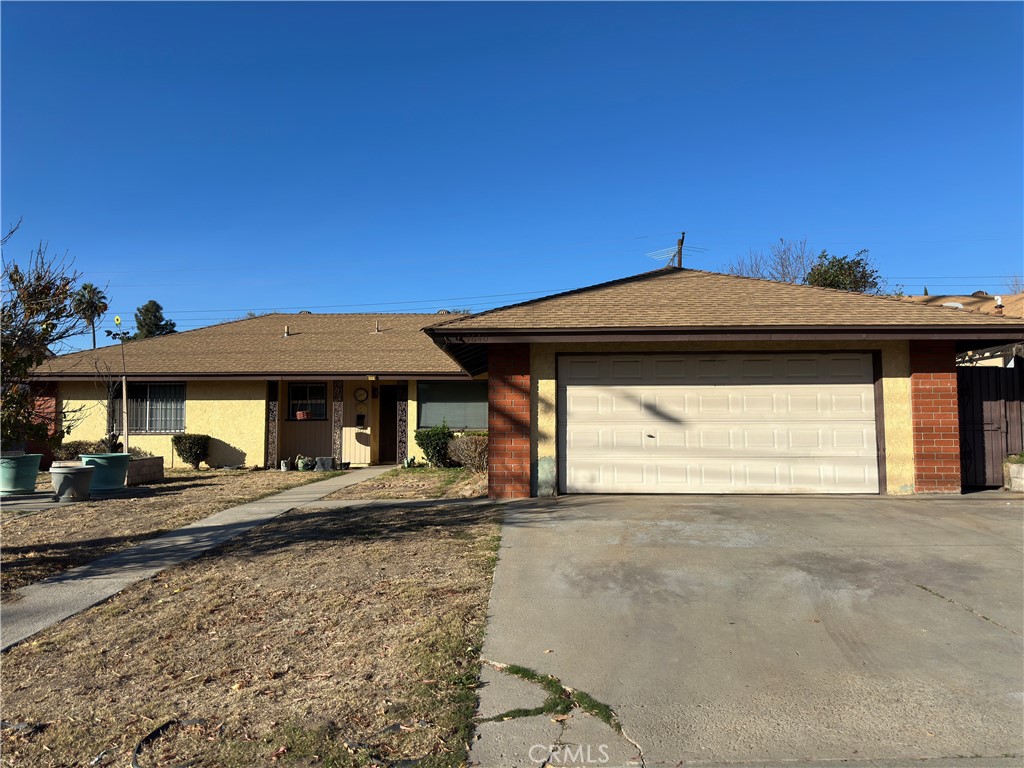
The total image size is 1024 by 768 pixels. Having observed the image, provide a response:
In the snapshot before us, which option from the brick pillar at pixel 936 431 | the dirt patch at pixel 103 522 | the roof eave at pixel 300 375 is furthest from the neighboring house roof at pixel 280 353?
the brick pillar at pixel 936 431

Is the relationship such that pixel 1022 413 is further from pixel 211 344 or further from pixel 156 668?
pixel 211 344

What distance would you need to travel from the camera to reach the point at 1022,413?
33.0ft

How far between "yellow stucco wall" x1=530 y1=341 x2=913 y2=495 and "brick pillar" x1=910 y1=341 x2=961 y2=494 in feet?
0.37

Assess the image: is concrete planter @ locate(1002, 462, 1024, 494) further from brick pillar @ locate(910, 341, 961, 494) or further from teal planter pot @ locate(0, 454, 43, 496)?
teal planter pot @ locate(0, 454, 43, 496)

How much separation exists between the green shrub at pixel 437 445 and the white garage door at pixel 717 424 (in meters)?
7.00

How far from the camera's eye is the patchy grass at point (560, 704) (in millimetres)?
3391

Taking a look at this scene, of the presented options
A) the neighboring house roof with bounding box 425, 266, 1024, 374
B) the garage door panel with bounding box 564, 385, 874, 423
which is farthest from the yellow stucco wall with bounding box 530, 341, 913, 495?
the neighboring house roof with bounding box 425, 266, 1024, 374

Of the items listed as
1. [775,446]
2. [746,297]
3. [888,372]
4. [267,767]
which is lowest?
A: [267,767]

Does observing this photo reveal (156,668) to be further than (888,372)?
No

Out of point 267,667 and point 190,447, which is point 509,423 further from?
point 190,447

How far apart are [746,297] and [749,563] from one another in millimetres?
5721

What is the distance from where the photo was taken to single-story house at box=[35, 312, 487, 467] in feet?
56.2

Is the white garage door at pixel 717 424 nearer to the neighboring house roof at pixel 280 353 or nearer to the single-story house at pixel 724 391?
the single-story house at pixel 724 391

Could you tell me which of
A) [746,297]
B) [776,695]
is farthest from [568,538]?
[746,297]
